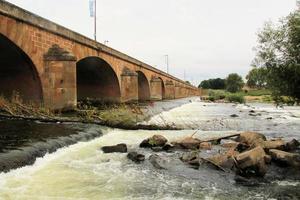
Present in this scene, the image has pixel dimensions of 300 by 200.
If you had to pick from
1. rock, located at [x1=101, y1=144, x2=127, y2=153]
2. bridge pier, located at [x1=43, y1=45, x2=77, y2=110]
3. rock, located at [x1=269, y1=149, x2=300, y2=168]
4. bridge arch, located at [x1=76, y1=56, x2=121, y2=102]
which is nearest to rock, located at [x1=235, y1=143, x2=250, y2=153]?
rock, located at [x1=269, y1=149, x2=300, y2=168]

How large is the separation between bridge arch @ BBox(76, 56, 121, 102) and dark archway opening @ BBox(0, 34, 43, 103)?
39.9ft

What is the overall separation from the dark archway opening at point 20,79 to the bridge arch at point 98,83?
12.1 m

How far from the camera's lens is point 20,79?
62.4 ft

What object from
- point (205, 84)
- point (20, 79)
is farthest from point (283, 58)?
point (205, 84)

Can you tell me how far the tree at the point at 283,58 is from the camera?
505 inches

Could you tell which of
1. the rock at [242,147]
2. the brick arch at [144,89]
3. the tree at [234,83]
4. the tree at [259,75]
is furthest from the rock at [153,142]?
the tree at [234,83]

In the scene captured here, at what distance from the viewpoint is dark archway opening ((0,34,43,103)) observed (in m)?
18.3

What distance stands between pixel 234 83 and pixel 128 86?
97.8 meters

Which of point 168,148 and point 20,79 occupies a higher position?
point 20,79

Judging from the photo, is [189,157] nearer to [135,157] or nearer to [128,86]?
[135,157]

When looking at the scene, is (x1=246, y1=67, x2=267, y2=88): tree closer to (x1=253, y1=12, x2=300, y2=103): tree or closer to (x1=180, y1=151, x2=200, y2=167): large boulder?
(x1=253, y1=12, x2=300, y2=103): tree

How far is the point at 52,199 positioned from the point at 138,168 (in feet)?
9.74

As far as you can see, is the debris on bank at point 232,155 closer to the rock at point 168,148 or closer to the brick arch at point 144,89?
the rock at point 168,148

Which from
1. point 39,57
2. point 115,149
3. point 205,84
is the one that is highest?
point 205,84
